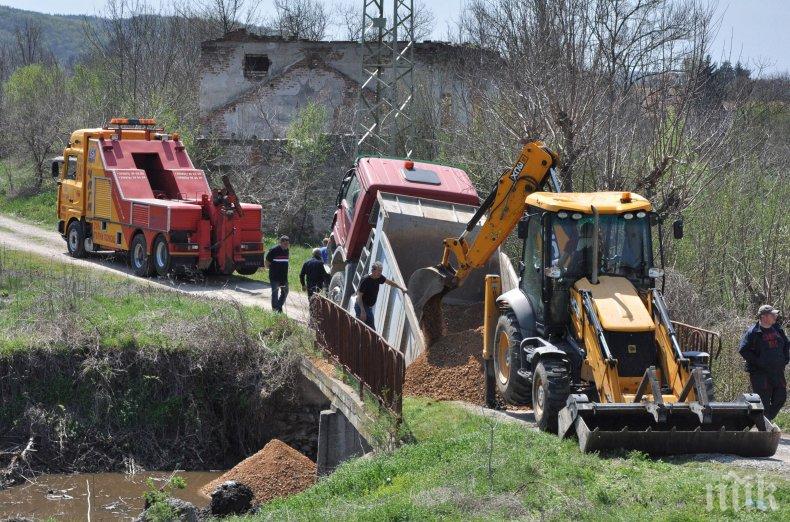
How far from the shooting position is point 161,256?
23797 millimetres

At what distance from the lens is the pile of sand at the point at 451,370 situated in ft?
46.9

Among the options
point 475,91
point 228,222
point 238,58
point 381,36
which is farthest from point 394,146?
point 238,58

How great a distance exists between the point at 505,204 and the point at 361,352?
271 centimetres

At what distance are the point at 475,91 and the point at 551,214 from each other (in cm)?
1277

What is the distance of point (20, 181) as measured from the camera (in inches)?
1593

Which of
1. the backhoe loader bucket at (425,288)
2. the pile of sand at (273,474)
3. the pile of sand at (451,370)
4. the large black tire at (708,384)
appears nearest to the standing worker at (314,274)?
the backhoe loader bucket at (425,288)

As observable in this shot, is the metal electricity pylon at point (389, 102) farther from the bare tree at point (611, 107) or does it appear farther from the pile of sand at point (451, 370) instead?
the pile of sand at point (451, 370)

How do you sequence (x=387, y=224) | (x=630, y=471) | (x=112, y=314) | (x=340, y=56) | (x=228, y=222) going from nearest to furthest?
(x=630, y=471) → (x=387, y=224) → (x=112, y=314) → (x=228, y=222) → (x=340, y=56)

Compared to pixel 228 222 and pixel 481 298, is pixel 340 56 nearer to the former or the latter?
pixel 228 222

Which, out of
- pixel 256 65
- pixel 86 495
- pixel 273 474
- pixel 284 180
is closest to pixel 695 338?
pixel 273 474

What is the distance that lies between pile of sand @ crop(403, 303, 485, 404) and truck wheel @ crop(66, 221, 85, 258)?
14190 millimetres

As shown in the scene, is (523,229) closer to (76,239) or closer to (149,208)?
(149,208)

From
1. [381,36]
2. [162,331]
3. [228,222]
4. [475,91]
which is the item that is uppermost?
[381,36]

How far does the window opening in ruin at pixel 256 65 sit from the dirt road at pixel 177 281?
1139cm
